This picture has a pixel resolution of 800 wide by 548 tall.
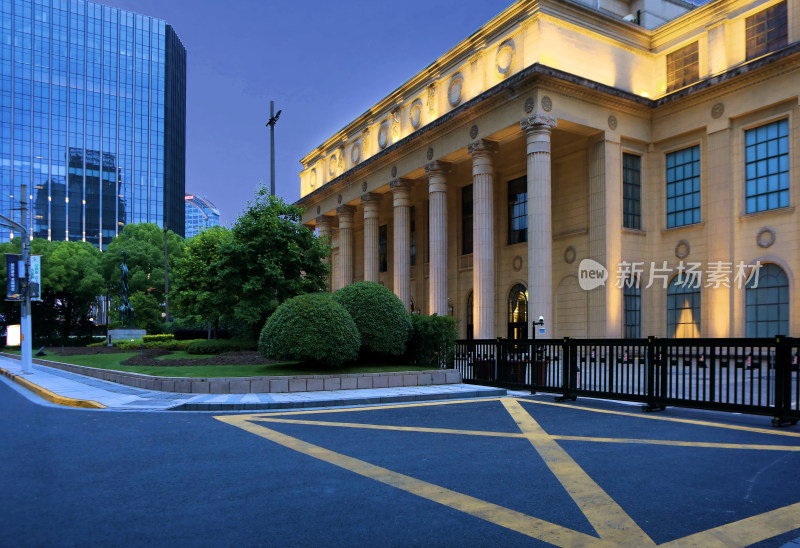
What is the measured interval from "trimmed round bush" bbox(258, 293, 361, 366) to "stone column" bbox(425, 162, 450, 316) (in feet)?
57.3

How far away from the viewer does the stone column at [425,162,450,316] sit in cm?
3400

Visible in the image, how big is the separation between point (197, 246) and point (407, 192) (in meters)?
13.7

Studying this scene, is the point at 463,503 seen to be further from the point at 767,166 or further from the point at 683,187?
the point at 683,187

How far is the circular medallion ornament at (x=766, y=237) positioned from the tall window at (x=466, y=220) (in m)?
17.3

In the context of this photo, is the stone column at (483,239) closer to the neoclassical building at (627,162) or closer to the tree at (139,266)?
the neoclassical building at (627,162)

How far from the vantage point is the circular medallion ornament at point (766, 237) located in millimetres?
25266

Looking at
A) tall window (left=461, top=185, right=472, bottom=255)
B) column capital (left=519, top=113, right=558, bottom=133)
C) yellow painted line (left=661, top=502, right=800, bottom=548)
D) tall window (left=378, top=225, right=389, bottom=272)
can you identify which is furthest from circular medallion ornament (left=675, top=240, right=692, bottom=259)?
yellow painted line (left=661, top=502, right=800, bottom=548)

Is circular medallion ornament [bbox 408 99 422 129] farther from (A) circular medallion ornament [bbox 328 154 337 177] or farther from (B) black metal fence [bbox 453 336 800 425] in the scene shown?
(B) black metal fence [bbox 453 336 800 425]

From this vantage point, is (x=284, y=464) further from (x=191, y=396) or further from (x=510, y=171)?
(x=510, y=171)

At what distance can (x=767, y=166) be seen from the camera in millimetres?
25734

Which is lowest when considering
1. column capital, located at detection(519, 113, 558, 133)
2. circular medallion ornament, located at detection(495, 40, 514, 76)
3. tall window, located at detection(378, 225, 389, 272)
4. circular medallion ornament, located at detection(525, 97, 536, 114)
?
tall window, located at detection(378, 225, 389, 272)

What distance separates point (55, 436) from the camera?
9039 mm

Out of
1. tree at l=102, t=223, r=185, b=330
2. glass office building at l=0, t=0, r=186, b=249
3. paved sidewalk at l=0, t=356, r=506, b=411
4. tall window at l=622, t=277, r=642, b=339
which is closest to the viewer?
Answer: paved sidewalk at l=0, t=356, r=506, b=411

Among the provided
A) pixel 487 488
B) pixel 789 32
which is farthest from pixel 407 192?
pixel 487 488
